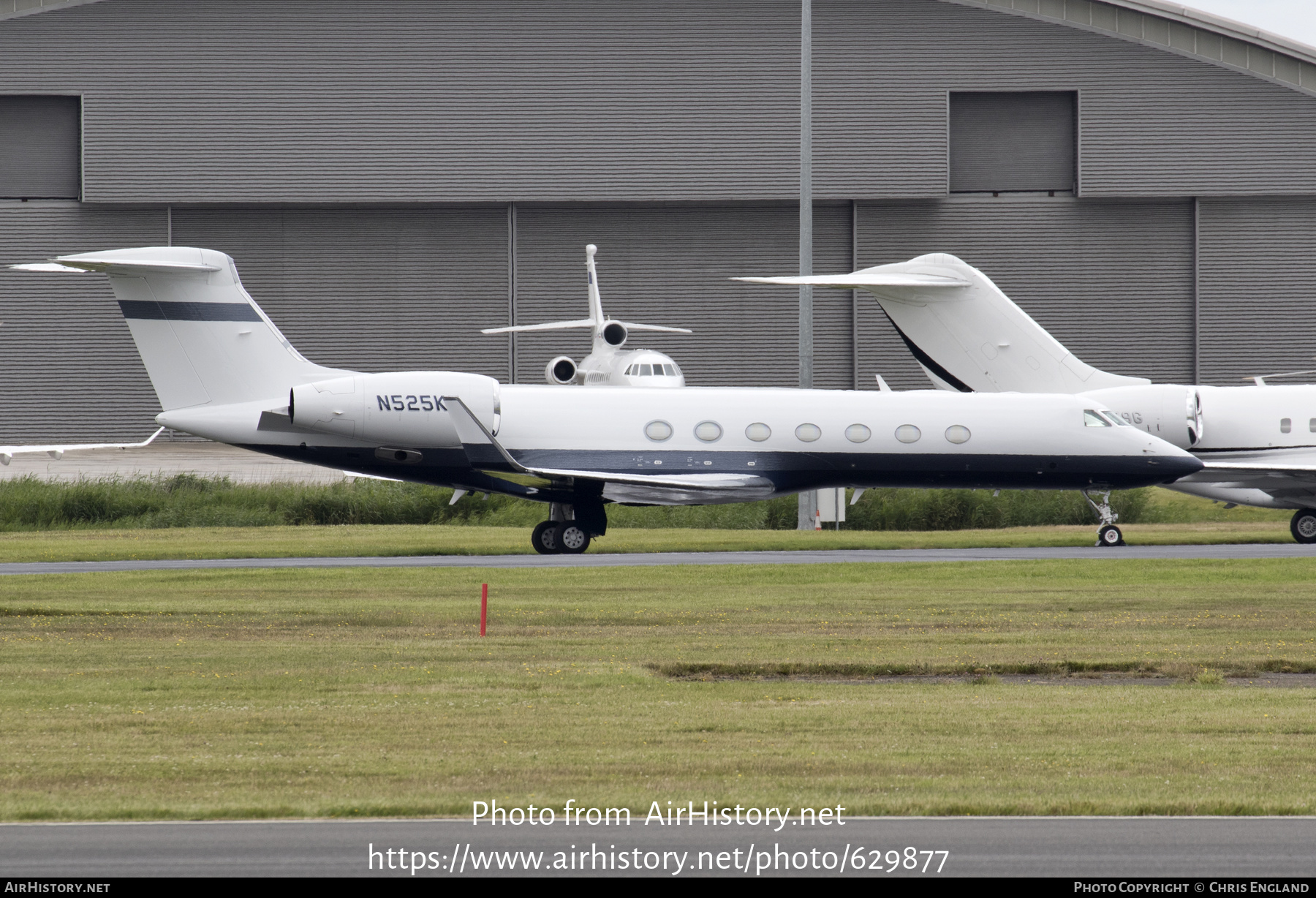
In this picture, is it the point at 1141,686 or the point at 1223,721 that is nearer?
the point at 1223,721

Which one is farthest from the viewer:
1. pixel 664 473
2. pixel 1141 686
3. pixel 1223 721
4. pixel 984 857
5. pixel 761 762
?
pixel 664 473

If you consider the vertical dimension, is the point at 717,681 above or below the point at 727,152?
below

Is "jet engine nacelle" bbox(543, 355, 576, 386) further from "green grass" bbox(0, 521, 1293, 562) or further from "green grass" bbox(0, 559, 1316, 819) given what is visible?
"green grass" bbox(0, 559, 1316, 819)

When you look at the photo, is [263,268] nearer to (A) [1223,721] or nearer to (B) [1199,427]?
(B) [1199,427]

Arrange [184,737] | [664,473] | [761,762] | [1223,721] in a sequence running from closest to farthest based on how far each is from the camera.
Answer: [761,762] < [184,737] < [1223,721] < [664,473]

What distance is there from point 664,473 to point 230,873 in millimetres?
19130

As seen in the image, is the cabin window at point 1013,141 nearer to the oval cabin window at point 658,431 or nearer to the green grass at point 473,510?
the green grass at point 473,510

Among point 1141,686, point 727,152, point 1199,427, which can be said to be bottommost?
point 1141,686

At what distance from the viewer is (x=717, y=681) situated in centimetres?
1288

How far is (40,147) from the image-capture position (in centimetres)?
4856

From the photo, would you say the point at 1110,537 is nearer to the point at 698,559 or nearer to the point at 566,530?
the point at 698,559

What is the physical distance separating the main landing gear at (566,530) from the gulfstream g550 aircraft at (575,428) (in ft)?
0.09

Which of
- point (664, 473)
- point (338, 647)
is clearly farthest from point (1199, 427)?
point (338, 647)

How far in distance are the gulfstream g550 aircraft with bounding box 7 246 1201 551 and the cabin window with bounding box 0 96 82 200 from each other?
2539cm
